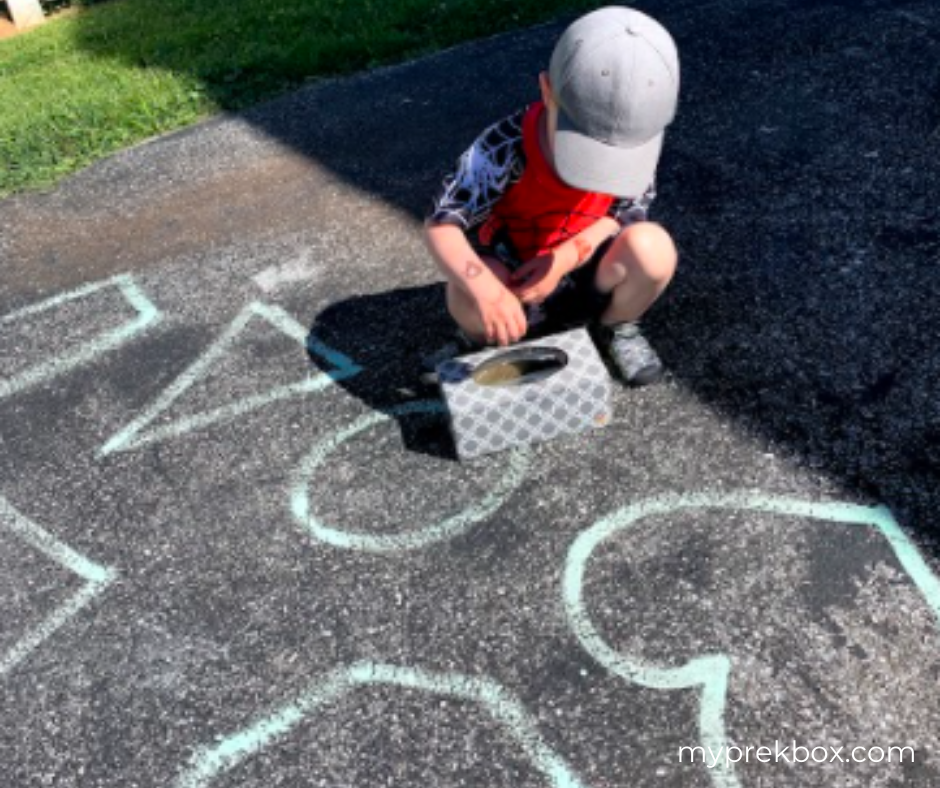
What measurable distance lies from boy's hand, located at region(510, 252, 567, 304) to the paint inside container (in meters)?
0.14

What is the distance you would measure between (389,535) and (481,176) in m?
0.88

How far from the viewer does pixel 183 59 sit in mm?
4848

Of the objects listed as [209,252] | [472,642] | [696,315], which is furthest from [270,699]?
[209,252]

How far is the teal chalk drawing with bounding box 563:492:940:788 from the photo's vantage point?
187 cm

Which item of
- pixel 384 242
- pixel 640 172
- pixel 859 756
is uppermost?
pixel 640 172

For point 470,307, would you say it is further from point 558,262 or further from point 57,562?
point 57,562

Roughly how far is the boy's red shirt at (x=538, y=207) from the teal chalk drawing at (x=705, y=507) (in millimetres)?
719

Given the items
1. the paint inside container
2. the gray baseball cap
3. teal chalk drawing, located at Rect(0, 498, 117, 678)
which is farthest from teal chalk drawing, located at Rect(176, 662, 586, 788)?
the gray baseball cap

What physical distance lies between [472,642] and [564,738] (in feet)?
0.92

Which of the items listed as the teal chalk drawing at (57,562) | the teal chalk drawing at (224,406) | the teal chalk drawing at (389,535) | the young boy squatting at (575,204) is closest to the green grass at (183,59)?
the teal chalk drawing at (224,406)

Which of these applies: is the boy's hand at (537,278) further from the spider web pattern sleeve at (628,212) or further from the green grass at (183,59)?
the green grass at (183,59)

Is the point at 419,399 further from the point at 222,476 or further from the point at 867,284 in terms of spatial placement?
the point at 867,284

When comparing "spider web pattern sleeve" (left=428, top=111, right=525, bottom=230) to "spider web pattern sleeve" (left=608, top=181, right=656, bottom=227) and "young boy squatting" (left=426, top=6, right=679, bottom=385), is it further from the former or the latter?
"spider web pattern sleeve" (left=608, top=181, right=656, bottom=227)

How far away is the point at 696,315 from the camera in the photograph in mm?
2859
